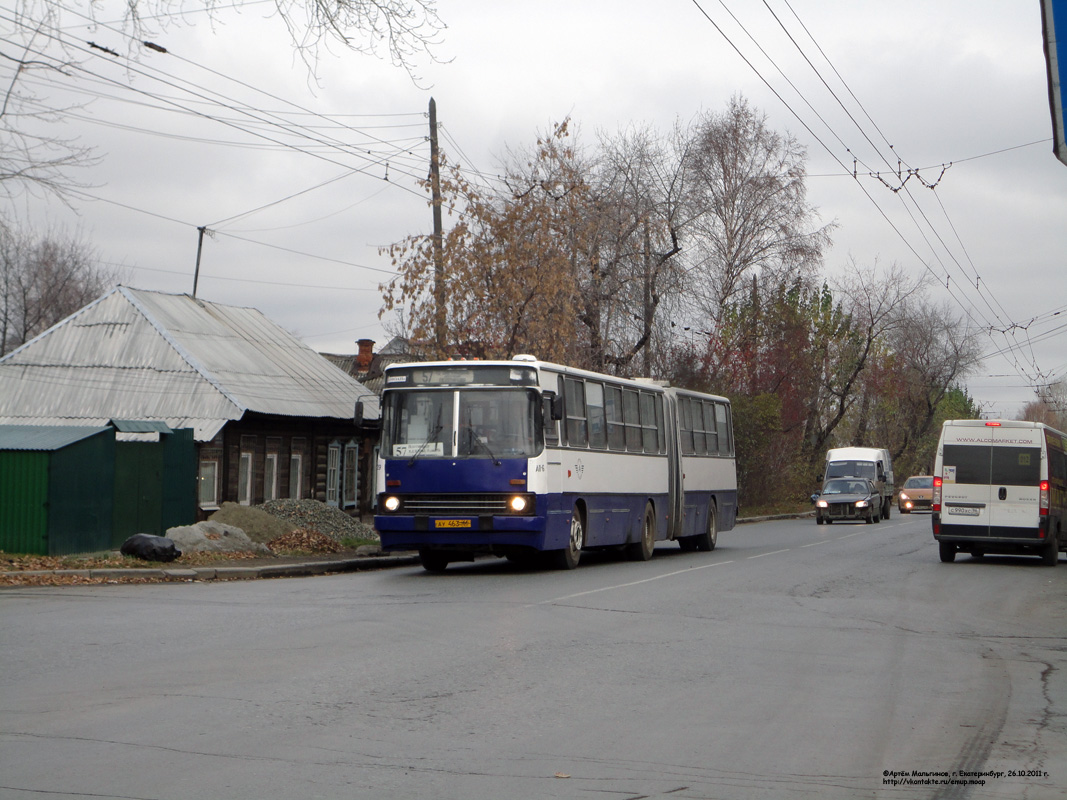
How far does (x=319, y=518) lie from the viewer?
2805 centimetres

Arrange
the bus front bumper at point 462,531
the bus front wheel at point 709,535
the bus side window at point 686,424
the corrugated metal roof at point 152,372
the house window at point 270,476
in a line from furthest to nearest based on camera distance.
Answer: the house window at point 270,476, the corrugated metal roof at point 152,372, the bus front wheel at point 709,535, the bus side window at point 686,424, the bus front bumper at point 462,531

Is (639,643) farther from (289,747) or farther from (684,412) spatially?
(684,412)

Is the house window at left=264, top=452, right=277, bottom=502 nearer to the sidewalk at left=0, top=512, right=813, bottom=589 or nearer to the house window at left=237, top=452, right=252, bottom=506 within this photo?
the house window at left=237, top=452, right=252, bottom=506

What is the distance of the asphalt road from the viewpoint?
6062 mm

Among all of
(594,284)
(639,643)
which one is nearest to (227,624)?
(639,643)

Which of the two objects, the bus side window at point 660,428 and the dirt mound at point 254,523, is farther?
the bus side window at point 660,428

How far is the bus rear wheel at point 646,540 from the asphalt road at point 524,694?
23.1ft

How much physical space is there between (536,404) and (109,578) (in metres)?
6.52

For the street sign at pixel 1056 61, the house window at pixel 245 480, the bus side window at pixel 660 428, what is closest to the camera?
the street sign at pixel 1056 61

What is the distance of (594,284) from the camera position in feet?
140

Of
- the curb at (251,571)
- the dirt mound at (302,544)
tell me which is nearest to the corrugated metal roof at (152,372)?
the dirt mound at (302,544)

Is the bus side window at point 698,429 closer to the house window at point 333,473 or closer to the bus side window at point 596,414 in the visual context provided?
the bus side window at point 596,414

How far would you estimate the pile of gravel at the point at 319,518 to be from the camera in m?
27.3

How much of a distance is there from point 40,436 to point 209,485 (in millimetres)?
11449
